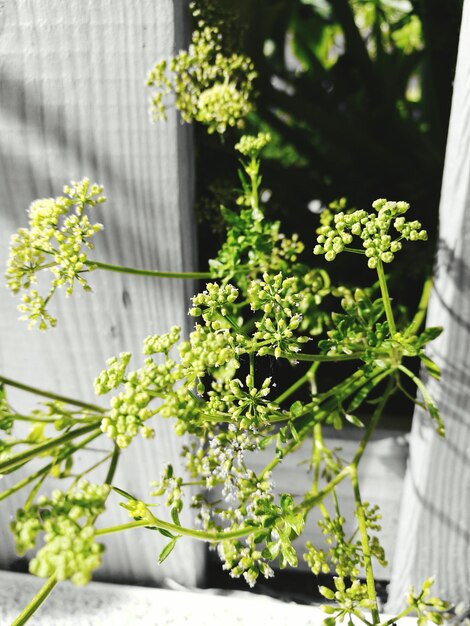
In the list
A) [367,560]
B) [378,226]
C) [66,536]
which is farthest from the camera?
[367,560]

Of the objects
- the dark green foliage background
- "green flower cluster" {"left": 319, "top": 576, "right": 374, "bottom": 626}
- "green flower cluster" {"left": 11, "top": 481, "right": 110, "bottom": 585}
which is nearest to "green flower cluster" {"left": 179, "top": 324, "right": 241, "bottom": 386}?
"green flower cluster" {"left": 11, "top": 481, "right": 110, "bottom": 585}

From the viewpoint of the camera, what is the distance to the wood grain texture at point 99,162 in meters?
0.78

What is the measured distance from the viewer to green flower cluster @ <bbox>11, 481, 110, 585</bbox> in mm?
518

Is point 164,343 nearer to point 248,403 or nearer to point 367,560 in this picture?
point 248,403

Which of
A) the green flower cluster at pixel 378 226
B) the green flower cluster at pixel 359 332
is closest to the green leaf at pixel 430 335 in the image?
the green flower cluster at pixel 359 332

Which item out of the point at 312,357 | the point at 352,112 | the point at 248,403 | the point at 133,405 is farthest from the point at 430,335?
the point at 352,112

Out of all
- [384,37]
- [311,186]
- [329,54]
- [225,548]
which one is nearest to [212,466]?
[225,548]

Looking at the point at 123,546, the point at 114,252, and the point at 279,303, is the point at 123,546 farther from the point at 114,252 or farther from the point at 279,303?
the point at 279,303

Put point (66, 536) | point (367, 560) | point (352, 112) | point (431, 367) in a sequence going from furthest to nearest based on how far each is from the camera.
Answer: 1. point (352, 112)
2. point (431, 367)
3. point (367, 560)
4. point (66, 536)

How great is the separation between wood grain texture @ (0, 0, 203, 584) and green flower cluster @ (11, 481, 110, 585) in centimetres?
42

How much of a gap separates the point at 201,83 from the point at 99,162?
19 cm

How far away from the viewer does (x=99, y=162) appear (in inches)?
34.0

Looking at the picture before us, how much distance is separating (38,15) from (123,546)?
99 cm

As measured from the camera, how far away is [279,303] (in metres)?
0.69
